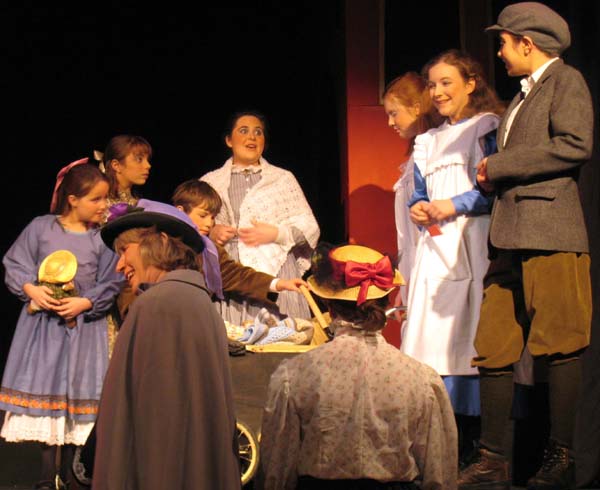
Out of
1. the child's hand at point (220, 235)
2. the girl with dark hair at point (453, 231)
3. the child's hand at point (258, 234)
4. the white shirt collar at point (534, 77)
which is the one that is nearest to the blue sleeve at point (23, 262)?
the child's hand at point (220, 235)

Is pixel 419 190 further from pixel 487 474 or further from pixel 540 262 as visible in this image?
pixel 487 474

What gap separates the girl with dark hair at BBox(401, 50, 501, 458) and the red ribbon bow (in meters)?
1.11

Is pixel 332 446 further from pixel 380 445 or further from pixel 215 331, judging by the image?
pixel 215 331

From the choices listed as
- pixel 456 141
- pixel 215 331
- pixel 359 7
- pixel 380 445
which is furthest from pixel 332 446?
pixel 359 7

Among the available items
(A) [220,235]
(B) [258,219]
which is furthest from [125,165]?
(B) [258,219]

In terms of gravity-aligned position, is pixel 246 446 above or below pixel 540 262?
below

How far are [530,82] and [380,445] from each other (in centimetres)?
155

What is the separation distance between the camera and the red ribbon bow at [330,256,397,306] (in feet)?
10.3

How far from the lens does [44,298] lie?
14.4 ft

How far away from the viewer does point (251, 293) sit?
490 centimetres

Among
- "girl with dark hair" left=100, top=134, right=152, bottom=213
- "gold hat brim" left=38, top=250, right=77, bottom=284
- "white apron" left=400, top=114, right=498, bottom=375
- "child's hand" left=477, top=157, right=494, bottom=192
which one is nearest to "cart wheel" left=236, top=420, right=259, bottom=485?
"white apron" left=400, top=114, right=498, bottom=375

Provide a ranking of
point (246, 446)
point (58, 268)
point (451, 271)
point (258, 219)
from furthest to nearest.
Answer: point (258, 219) → point (58, 268) → point (451, 271) → point (246, 446)

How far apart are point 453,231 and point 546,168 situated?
2.49 feet

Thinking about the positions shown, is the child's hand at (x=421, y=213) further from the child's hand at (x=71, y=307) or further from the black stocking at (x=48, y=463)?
the black stocking at (x=48, y=463)
